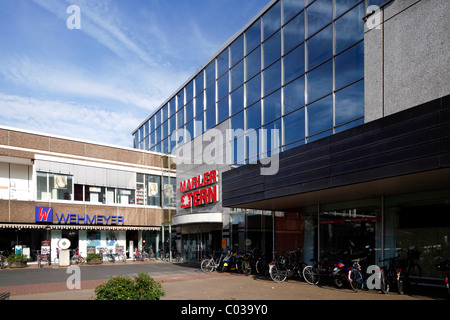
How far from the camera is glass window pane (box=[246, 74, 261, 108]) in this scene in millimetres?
20109

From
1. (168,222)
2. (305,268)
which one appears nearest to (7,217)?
(168,222)

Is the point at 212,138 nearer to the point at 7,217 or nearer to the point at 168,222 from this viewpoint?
the point at 168,222

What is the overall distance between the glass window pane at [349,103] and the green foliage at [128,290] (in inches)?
386

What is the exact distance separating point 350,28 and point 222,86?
34.4 ft

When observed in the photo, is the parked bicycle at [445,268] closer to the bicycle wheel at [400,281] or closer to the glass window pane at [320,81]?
the bicycle wheel at [400,281]

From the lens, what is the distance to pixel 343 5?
1512cm

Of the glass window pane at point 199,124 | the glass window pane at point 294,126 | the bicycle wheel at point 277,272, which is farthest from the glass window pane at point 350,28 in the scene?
the glass window pane at point 199,124

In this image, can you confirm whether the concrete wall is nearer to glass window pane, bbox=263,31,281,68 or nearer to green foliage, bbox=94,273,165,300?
glass window pane, bbox=263,31,281,68

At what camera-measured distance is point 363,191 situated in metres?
12.6

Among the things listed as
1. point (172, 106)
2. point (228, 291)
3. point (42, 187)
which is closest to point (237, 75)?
point (172, 106)

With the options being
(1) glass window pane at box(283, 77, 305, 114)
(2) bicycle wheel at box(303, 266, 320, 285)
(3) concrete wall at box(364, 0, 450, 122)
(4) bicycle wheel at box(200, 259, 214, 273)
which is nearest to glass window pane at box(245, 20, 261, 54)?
(1) glass window pane at box(283, 77, 305, 114)

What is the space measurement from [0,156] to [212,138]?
13.6 m
